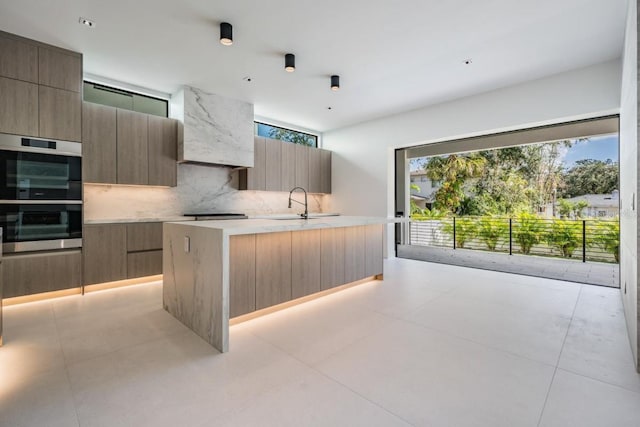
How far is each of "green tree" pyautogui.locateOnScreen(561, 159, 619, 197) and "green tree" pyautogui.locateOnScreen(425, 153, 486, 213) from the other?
2.18 m

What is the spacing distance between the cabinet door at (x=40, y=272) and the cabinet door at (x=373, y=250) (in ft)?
11.0

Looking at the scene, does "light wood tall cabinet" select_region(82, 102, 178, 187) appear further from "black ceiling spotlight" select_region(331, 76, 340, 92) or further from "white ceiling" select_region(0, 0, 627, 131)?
"black ceiling spotlight" select_region(331, 76, 340, 92)

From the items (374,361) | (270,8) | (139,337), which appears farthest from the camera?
(270,8)

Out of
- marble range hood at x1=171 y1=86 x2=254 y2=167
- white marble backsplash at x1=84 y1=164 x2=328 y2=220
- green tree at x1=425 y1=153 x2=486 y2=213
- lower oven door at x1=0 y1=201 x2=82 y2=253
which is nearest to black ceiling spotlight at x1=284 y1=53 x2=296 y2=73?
marble range hood at x1=171 y1=86 x2=254 y2=167

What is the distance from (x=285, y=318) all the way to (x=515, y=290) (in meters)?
2.78

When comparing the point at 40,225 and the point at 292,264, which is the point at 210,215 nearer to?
the point at 40,225

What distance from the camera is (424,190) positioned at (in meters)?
9.71

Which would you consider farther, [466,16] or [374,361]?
[466,16]

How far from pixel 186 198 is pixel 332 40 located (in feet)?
10.4

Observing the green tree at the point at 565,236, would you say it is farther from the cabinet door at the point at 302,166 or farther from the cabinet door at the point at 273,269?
the cabinet door at the point at 273,269

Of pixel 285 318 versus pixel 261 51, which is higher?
pixel 261 51

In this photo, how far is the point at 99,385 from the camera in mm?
1627

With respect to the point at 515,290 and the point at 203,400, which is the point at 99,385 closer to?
the point at 203,400

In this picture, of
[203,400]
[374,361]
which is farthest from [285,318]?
[203,400]
